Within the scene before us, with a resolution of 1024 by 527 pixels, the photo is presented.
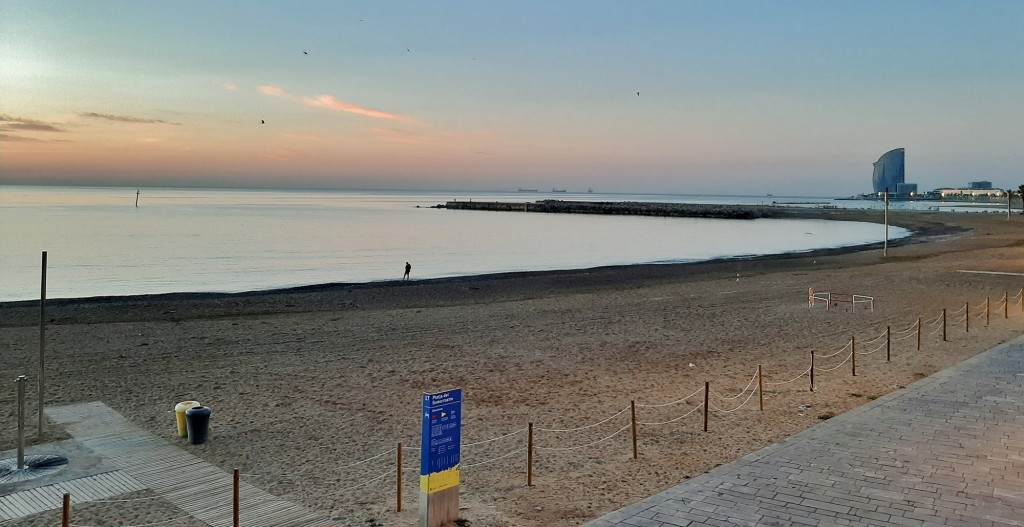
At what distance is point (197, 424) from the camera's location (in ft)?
31.1

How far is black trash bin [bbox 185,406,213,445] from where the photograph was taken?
9.46 metres

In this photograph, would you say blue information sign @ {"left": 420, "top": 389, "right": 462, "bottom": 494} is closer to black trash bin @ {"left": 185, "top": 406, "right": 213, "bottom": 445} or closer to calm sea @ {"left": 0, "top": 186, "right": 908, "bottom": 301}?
black trash bin @ {"left": 185, "top": 406, "right": 213, "bottom": 445}

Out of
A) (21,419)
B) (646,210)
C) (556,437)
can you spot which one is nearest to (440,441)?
(556,437)

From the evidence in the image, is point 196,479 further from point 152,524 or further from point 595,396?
point 595,396

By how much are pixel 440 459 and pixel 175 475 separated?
3772 millimetres

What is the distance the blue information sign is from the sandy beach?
659 mm

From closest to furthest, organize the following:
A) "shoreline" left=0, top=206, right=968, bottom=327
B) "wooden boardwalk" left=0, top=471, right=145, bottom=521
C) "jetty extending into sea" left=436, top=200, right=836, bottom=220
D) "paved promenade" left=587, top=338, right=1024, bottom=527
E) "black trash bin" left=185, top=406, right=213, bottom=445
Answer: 1. "paved promenade" left=587, top=338, right=1024, bottom=527
2. "wooden boardwalk" left=0, top=471, right=145, bottom=521
3. "black trash bin" left=185, top=406, right=213, bottom=445
4. "shoreline" left=0, top=206, right=968, bottom=327
5. "jetty extending into sea" left=436, top=200, right=836, bottom=220

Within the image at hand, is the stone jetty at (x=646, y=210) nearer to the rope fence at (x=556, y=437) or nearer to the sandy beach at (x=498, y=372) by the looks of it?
the sandy beach at (x=498, y=372)

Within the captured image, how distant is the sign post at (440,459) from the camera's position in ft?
21.8

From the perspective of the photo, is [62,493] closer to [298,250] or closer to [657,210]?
[298,250]

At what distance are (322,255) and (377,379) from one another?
36.3 meters

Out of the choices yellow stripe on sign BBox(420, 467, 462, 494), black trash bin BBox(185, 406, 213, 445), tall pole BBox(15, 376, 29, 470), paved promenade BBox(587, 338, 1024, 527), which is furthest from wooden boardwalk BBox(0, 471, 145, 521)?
paved promenade BBox(587, 338, 1024, 527)

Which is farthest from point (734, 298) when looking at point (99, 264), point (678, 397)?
point (99, 264)

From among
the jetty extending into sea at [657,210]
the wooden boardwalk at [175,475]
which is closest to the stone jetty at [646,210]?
the jetty extending into sea at [657,210]
